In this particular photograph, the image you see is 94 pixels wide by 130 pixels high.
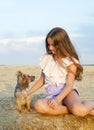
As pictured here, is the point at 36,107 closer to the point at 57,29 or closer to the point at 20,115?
the point at 20,115

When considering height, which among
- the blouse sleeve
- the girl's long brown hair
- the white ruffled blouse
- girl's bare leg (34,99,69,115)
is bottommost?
girl's bare leg (34,99,69,115)

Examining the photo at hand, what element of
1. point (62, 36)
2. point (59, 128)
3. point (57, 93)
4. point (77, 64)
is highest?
point (62, 36)

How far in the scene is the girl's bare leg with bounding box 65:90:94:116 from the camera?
24.2 ft

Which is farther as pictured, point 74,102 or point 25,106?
point 25,106

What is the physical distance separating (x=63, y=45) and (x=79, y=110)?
4.33 ft

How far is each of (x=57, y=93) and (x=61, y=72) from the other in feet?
1.38

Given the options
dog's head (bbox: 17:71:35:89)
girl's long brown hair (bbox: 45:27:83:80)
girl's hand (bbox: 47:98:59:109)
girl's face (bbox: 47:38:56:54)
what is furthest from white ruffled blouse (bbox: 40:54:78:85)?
dog's head (bbox: 17:71:35:89)

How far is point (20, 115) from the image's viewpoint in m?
7.70

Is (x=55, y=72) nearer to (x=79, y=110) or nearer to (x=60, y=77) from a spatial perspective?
(x=60, y=77)

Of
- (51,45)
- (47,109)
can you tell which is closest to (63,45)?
(51,45)

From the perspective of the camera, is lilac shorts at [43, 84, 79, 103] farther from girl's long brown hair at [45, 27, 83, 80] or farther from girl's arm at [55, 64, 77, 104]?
girl's long brown hair at [45, 27, 83, 80]

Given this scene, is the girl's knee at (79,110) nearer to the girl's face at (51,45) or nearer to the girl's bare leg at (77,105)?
the girl's bare leg at (77,105)

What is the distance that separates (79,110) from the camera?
24.2ft

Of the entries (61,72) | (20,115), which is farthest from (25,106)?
(61,72)
